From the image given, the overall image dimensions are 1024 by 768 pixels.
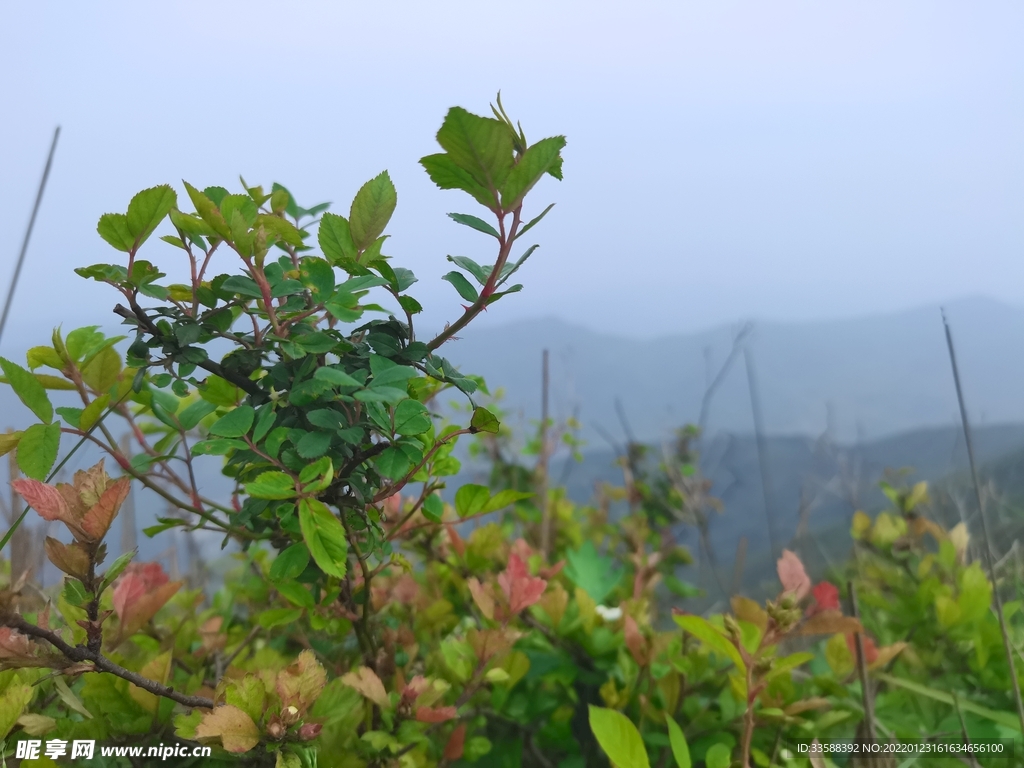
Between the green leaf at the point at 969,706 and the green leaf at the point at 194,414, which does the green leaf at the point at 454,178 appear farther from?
the green leaf at the point at 969,706

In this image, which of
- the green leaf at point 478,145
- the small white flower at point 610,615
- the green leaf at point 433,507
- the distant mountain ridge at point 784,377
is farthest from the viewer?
the distant mountain ridge at point 784,377

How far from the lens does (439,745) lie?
589mm

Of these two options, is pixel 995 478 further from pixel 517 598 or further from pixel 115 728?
pixel 115 728

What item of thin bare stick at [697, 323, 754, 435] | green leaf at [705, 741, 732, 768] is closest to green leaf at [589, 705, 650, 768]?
green leaf at [705, 741, 732, 768]

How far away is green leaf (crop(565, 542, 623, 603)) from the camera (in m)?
0.78

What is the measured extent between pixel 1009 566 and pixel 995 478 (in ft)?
1.35

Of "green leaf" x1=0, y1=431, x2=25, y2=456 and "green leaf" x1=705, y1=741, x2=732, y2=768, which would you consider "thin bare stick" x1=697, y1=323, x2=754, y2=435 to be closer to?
"green leaf" x1=705, y1=741, x2=732, y2=768

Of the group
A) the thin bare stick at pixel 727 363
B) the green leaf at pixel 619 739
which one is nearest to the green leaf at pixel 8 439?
the green leaf at pixel 619 739

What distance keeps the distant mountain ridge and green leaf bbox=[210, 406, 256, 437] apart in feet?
4.60

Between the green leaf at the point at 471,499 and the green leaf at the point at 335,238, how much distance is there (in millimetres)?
219

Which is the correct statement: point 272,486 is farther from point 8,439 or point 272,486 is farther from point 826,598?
point 826,598

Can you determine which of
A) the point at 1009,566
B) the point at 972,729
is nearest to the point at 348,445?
the point at 972,729

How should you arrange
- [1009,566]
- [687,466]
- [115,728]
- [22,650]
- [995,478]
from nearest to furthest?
[22,650] → [115,728] → [1009,566] → [995,478] → [687,466]

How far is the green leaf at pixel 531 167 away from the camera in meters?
0.32
